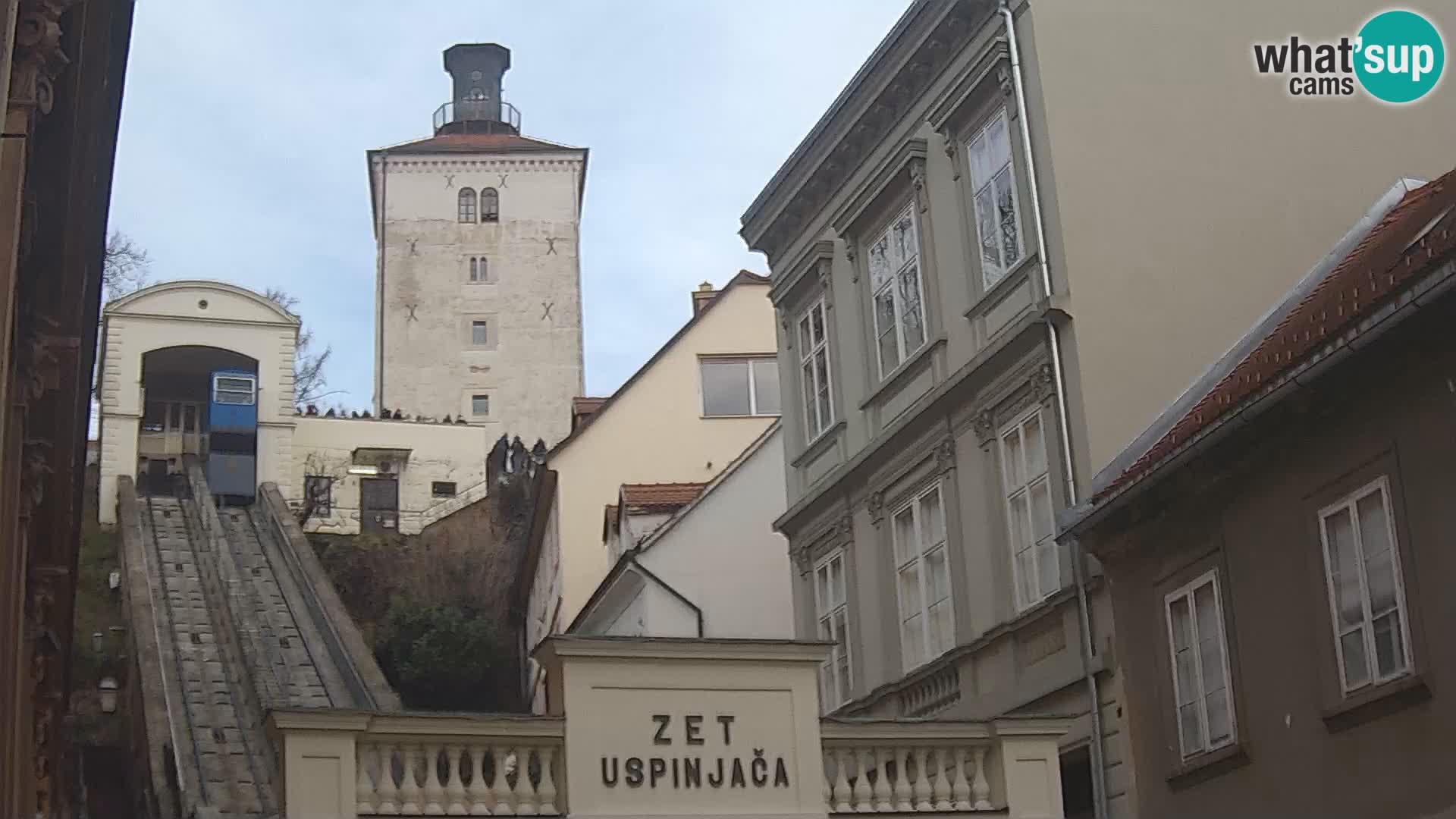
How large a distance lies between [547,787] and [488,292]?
220ft

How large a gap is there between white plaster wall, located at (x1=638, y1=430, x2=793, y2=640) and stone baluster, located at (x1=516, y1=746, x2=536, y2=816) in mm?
16227

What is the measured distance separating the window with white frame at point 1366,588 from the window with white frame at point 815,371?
10.4 metres

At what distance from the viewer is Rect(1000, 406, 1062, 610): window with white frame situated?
1866 cm

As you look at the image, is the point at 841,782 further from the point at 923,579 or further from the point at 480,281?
the point at 480,281

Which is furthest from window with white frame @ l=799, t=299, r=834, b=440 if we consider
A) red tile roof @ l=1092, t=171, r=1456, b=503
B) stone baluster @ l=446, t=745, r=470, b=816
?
stone baluster @ l=446, t=745, r=470, b=816

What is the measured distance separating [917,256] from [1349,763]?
9045 mm

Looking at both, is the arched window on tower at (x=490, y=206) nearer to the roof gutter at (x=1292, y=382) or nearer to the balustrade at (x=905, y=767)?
the roof gutter at (x=1292, y=382)

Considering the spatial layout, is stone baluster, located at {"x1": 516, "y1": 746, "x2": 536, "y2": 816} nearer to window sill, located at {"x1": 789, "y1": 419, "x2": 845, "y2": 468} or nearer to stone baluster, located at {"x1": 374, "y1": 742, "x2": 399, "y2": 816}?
stone baluster, located at {"x1": 374, "y1": 742, "x2": 399, "y2": 816}

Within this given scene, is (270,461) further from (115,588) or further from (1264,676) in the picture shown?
(1264,676)

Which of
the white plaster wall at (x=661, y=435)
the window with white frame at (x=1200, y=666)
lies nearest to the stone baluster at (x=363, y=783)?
the window with white frame at (x=1200, y=666)

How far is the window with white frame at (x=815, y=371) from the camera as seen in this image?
81.0 ft

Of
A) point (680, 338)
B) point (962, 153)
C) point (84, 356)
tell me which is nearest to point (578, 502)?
point (680, 338)

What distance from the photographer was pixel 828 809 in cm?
1468

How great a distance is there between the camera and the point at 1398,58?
63.2 ft
